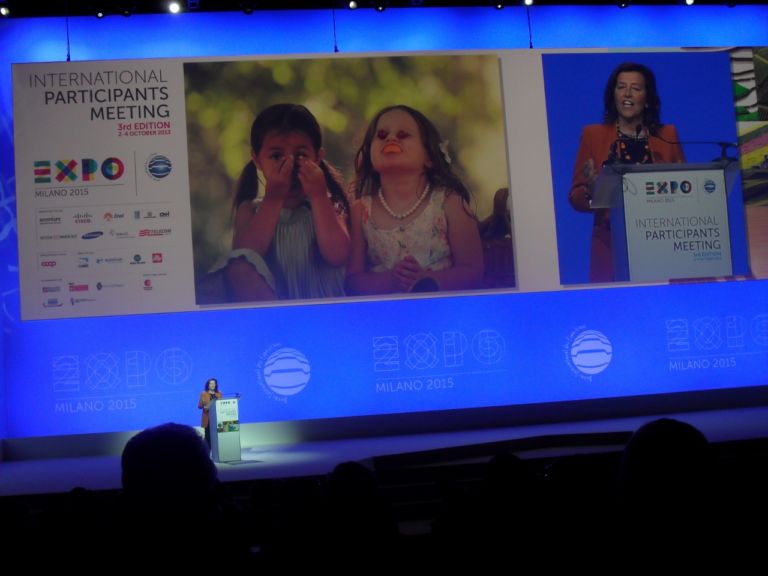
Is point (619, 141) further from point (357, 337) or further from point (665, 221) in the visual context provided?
point (357, 337)

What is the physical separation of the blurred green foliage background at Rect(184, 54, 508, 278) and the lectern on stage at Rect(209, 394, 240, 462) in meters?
1.41

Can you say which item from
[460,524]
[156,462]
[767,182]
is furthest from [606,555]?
[767,182]

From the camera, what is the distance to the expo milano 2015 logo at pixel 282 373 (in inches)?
330

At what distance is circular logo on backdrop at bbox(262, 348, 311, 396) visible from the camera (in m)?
8.38

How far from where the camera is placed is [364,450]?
7164 mm

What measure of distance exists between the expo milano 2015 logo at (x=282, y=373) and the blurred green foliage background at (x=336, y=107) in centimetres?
113

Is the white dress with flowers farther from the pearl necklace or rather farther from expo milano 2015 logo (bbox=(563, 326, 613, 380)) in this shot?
expo milano 2015 logo (bbox=(563, 326, 613, 380))

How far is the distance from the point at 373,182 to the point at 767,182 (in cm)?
411

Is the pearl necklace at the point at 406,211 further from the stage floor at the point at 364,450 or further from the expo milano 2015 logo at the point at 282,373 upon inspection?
the stage floor at the point at 364,450

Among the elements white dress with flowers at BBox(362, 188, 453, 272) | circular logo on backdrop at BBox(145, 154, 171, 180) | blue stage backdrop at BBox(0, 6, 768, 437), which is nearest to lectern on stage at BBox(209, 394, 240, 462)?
blue stage backdrop at BBox(0, 6, 768, 437)

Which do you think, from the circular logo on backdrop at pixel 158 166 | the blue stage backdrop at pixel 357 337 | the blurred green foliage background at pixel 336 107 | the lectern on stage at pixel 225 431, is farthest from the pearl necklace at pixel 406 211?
the lectern on stage at pixel 225 431

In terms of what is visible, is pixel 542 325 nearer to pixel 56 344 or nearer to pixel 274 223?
pixel 274 223

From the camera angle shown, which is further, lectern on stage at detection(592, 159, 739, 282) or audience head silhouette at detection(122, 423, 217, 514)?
lectern on stage at detection(592, 159, 739, 282)

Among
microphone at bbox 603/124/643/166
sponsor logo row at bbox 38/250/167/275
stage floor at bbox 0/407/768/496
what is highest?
microphone at bbox 603/124/643/166
